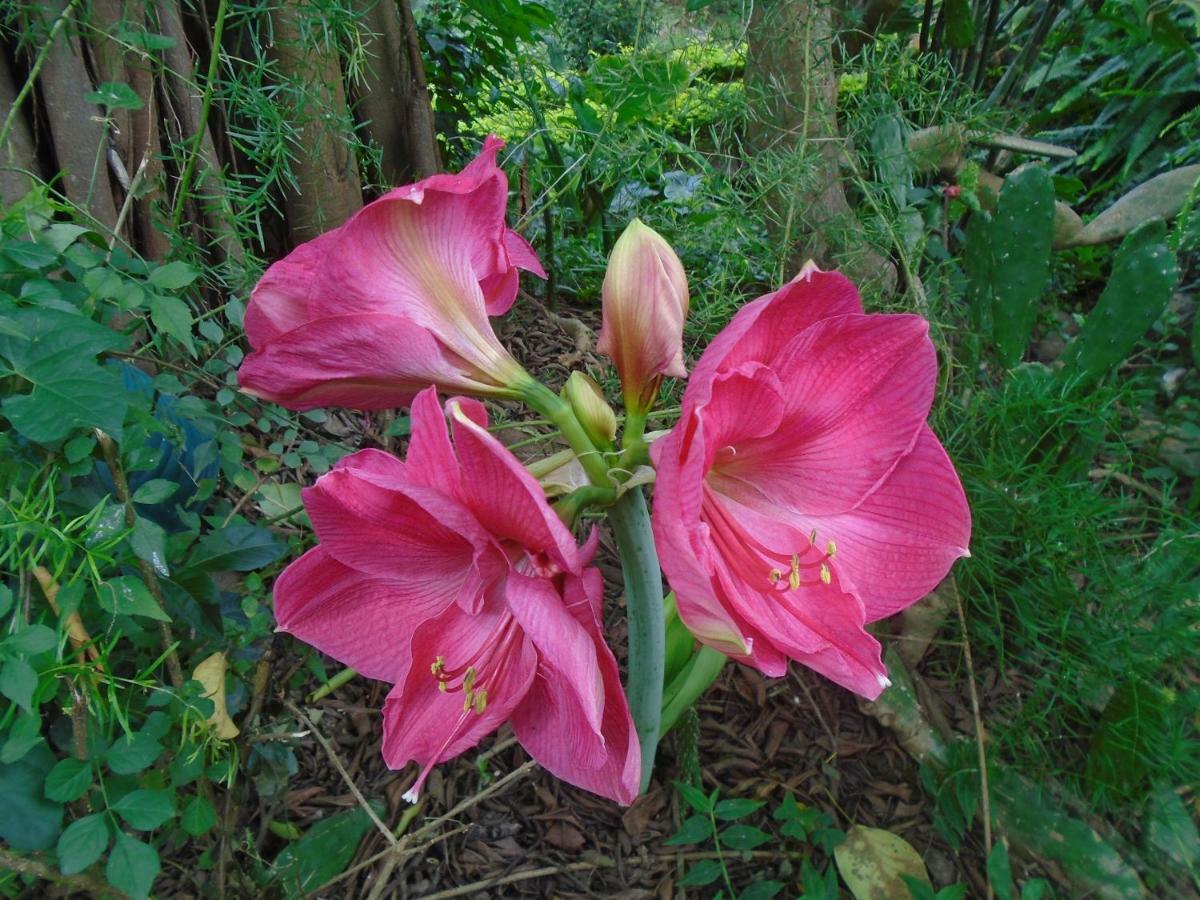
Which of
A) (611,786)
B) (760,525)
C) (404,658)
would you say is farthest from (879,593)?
(404,658)

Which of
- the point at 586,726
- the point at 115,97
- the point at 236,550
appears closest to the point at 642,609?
the point at 586,726

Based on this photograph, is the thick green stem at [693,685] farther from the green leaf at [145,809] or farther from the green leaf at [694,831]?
the green leaf at [145,809]

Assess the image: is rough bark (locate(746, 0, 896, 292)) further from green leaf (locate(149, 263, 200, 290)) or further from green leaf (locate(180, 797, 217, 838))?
green leaf (locate(180, 797, 217, 838))

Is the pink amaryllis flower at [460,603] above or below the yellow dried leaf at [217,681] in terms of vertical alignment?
above

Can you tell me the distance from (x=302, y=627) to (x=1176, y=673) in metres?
1.56

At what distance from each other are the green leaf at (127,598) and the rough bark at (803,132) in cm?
127

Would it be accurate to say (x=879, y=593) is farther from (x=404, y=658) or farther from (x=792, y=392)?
(x=404, y=658)

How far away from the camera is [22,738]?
76 cm

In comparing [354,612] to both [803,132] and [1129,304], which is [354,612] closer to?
[803,132]

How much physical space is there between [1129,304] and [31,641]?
203cm

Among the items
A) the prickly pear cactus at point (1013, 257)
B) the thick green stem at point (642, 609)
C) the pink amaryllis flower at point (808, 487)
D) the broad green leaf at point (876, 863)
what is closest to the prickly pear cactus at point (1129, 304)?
the prickly pear cactus at point (1013, 257)

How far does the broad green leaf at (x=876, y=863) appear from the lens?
1.27 m

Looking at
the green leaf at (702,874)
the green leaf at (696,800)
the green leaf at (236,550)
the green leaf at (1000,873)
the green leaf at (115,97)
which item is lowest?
the green leaf at (702,874)

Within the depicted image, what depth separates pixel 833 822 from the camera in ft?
4.54
